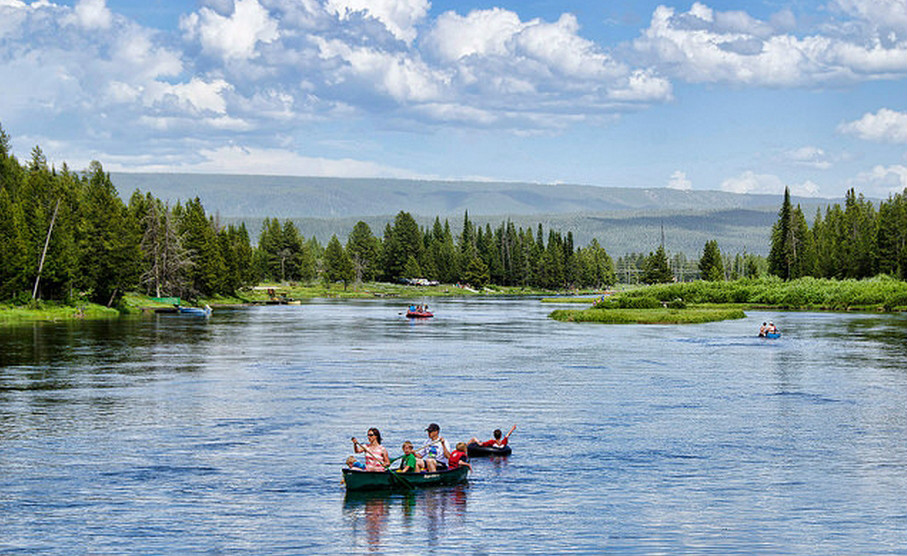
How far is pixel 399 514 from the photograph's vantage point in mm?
30281

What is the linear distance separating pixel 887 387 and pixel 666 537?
3900 cm

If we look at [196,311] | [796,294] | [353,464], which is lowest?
[353,464]

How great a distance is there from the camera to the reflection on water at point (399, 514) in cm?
2756

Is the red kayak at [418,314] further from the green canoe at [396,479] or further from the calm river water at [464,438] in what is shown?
the green canoe at [396,479]

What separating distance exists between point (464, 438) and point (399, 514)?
1216cm

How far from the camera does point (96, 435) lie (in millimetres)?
42594

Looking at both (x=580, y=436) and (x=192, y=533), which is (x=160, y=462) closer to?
(x=192, y=533)

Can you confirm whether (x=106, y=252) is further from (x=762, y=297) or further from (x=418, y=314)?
(x=762, y=297)

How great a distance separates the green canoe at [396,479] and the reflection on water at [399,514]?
9.0 inches

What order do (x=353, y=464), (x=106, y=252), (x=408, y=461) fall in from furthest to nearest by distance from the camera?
(x=106, y=252), (x=408, y=461), (x=353, y=464)

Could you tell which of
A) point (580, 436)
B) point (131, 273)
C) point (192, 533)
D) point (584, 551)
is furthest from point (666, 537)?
point (131, 273)

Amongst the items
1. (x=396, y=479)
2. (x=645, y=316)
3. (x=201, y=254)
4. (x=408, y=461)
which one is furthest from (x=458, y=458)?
(x=201, y=254)

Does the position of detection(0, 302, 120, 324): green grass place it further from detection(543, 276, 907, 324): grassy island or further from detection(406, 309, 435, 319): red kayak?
detection(543, 276, 907, 324): grassy island

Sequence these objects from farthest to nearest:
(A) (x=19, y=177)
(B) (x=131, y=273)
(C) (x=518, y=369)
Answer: (A) (x=19, y=177) < (B) (x=131, y=273) < (C) (x=518, y=369)
